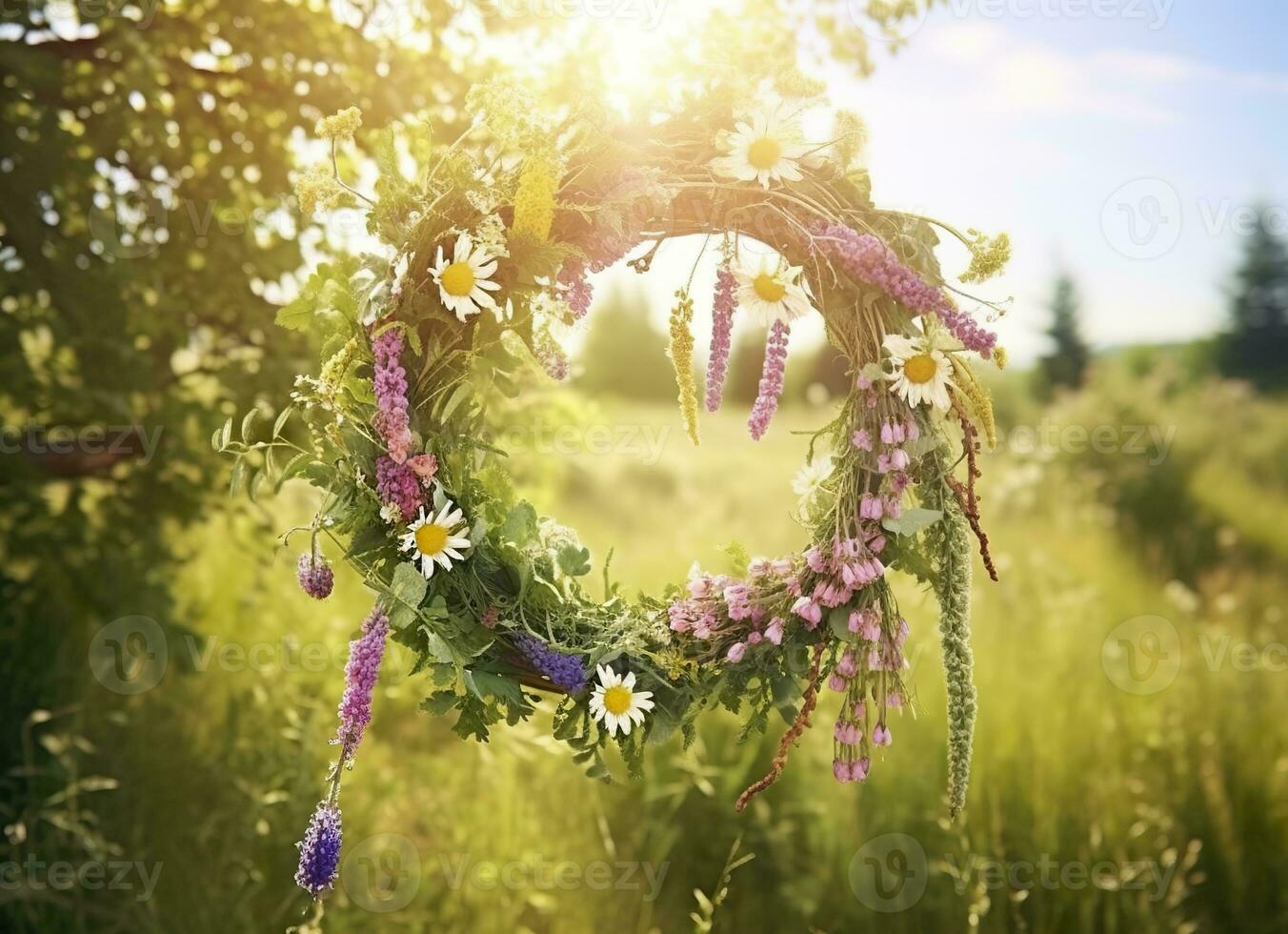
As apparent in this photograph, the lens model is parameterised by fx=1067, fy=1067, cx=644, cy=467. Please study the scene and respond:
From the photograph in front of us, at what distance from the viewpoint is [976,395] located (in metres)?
2.22

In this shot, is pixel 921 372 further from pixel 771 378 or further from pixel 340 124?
pixel 340 124

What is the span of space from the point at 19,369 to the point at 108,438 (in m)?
0.40

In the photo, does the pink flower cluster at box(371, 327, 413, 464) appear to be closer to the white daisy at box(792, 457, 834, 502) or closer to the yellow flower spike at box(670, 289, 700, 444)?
the yellow flower spike at box(670, 289, 700, 444)

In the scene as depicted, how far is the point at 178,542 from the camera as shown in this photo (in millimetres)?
5078

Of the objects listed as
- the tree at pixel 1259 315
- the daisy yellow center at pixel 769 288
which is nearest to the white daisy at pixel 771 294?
the daisy yellow center at pixel 769 288

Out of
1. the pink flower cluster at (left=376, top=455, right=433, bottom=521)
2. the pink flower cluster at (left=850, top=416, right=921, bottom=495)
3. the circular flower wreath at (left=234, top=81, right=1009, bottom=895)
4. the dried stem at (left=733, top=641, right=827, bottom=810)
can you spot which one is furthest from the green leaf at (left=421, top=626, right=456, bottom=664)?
the pink flower cluster at (left=850, top=416, right=921, bottom=495)

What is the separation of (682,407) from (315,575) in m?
0.88

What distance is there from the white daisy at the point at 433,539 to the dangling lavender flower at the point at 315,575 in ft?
0.65

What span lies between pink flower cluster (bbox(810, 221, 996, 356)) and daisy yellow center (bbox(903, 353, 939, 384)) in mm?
91

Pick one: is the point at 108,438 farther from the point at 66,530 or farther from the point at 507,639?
the point at 507,639

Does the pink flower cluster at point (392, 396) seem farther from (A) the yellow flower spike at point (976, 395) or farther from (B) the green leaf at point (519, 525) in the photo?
(A) the yellow flower spike at point (976, 395)

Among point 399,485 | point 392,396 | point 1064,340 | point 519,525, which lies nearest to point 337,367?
point 392,396

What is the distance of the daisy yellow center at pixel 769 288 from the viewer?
7.38 ft

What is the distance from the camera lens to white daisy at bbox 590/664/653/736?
227 centimetres
